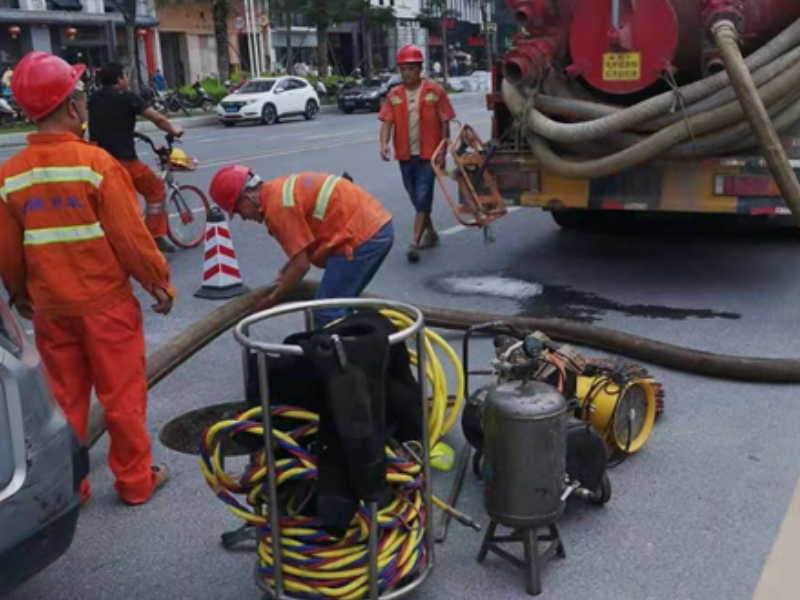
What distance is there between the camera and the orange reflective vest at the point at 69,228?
3.64 m

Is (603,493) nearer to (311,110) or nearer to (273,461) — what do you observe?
(273,461)

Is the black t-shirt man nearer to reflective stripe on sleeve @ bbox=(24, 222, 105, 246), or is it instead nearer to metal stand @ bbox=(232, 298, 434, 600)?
reflective stripe on sleeve @ bbox=(24, 222, 105, 246)

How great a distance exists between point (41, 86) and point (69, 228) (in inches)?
20.4

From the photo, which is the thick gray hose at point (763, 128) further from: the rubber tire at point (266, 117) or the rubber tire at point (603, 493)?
the rubber tire at point (266, 117)

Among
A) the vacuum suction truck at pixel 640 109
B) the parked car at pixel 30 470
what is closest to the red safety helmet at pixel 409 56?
the vacuum suction truck at pixel 640 109

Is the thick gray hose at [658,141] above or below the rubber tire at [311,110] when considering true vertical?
above

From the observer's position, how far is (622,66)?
22.6 feet

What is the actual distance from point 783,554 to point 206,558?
6.66ft

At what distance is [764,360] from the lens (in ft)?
17.0

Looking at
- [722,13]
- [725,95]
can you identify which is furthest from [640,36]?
[725,95]

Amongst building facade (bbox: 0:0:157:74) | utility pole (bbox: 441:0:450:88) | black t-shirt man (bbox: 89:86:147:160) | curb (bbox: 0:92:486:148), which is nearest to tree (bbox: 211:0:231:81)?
building facade (bbox: 0:0:157:74)

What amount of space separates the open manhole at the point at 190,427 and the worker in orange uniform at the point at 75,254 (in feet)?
2.38

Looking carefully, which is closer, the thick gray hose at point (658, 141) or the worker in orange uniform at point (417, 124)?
the thick gray hose at point (658, 141)

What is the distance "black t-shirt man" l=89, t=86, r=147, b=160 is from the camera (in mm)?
8430
